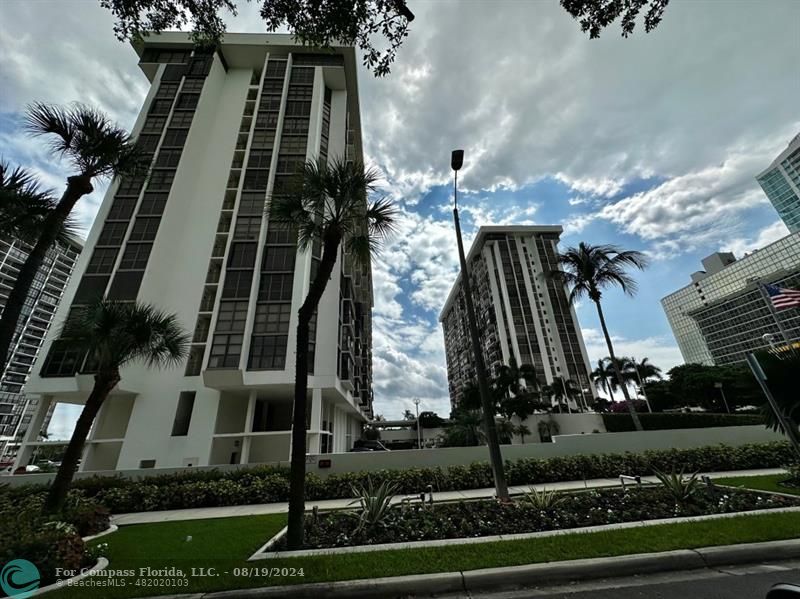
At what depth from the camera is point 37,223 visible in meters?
8.88

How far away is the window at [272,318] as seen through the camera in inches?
881

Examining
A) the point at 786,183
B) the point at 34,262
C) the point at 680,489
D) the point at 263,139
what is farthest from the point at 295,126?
the point at 786,183

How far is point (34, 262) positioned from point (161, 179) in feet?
79.8

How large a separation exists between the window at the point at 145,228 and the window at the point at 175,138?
7613 mm

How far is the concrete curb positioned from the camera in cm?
387

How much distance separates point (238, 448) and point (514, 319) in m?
54.2

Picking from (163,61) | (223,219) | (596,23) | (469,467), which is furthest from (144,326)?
(163,61)

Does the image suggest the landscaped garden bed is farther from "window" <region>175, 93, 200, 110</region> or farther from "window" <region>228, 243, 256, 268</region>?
"window" <region>175, 93, 200, 110</region>

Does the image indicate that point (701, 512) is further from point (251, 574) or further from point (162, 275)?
point (162, 275)

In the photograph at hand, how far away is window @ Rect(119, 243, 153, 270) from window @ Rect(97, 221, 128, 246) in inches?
46.7

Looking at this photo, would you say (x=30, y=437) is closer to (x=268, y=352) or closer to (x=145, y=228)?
(x=268, y=352)

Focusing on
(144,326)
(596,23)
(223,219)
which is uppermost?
(223,219)

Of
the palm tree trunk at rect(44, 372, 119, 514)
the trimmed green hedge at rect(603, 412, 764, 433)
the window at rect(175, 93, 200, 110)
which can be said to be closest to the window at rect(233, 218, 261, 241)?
the window at rect(175, 93, 200, 110)

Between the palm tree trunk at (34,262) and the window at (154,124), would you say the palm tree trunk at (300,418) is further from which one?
the window at (154,124)
